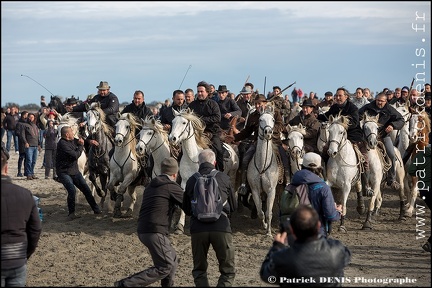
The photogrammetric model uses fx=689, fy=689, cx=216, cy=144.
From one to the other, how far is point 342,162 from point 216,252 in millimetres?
6045

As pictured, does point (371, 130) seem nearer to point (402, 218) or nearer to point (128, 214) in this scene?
point (402, 218)

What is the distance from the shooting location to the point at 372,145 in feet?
45.9

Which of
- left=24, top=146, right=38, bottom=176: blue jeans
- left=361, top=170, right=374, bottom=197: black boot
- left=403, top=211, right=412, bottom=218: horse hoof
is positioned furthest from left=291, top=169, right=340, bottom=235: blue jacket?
left=24, top=146, right=38, bottom=176: blue jeans

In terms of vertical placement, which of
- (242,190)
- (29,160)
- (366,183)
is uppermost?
(29,160)

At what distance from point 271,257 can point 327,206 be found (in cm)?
207

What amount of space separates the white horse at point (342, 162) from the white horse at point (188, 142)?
2519 mm

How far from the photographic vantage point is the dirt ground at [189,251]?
32.9 ft

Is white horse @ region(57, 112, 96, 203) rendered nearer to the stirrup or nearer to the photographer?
the stirrup

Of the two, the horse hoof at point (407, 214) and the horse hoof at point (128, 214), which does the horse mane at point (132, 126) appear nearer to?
the horse hoof at point (128, 214)

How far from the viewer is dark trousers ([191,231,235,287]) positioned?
→ 26.7 ft

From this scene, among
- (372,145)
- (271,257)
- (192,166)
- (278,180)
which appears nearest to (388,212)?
(372,145)

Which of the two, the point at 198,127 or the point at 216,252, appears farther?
the point at 198,127

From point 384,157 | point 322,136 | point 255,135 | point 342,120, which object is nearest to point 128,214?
point 255,135

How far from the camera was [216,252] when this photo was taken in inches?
325
